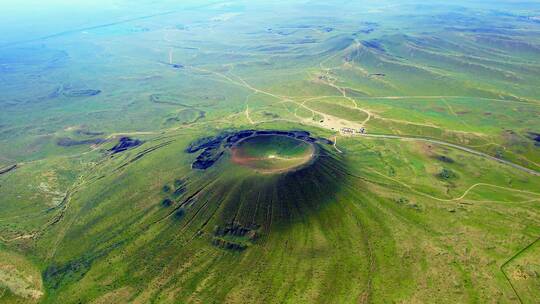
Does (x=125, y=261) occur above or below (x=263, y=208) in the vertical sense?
below

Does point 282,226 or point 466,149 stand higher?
point 466,149

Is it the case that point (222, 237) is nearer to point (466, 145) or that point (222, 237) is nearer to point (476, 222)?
point (476, 222)

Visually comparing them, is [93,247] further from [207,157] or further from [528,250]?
[528,250]

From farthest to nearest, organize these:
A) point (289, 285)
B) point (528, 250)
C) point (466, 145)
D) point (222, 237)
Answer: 1. point (466, 145)
2. point (222, 237)
3. point (528, 250)
4. point (289, 285)

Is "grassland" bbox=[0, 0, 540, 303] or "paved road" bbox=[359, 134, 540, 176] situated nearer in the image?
"grassland" bbox=[0, 0, 540, 303]

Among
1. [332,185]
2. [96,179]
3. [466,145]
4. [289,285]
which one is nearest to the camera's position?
[289,285]

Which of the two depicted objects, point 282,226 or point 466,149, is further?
point 466,149

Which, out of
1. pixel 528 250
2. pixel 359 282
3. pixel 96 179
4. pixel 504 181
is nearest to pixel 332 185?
pixel 359 282

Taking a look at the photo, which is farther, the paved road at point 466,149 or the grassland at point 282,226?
the paved road at point 466,149

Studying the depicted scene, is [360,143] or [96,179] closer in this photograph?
[96,179]
